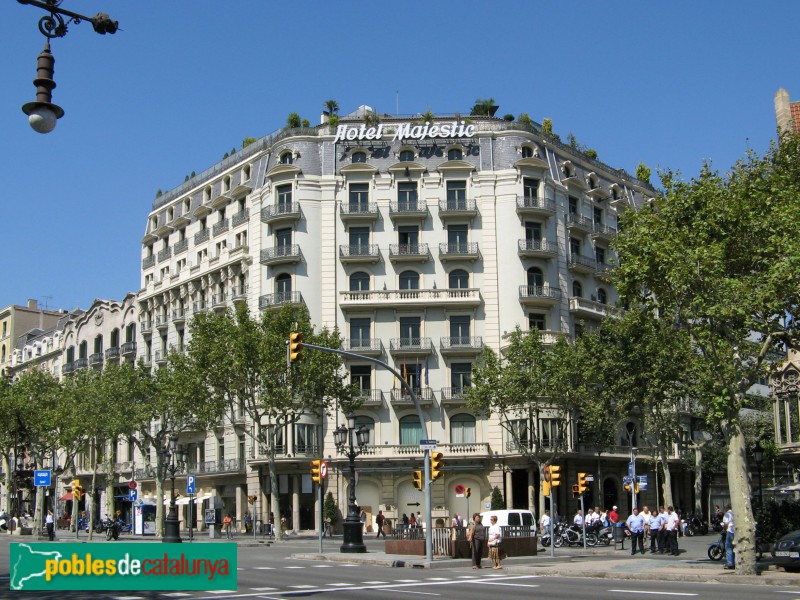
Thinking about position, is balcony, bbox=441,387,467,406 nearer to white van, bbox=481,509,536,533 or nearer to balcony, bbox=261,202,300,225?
balcony, bbox=261,202,300,225

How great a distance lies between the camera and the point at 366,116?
64312 millimetres

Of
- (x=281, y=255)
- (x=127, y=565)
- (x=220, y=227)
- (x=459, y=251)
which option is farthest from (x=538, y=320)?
(x=127, y=565)

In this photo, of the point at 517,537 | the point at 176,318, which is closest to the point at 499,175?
the point at 176,318

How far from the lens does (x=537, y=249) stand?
202 ft

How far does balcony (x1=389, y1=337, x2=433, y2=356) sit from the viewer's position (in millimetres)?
60000

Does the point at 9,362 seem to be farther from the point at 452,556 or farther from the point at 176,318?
the point at 452,556

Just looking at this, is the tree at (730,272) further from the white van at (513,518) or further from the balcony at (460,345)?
the balcony at (460,345)

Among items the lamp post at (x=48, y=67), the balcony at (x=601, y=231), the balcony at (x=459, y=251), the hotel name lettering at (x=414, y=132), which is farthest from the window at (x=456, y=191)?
the lamp post at (x=48, y=67)

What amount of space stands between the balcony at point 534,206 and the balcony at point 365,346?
12.4 metres

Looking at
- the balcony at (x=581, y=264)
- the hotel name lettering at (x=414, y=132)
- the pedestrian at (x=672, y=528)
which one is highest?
the hotel name lettering at (x=414, y=132)

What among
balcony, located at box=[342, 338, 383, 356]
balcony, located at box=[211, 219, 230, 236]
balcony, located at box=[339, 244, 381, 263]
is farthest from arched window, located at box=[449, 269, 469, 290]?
balcony, located at box=[211, 219, 230, 236]

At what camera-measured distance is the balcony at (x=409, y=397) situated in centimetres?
5969

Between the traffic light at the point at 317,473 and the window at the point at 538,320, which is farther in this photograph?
the window at the point at 538,320

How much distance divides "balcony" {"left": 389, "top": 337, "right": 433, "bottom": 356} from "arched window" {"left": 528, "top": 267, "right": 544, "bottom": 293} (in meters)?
7.66
